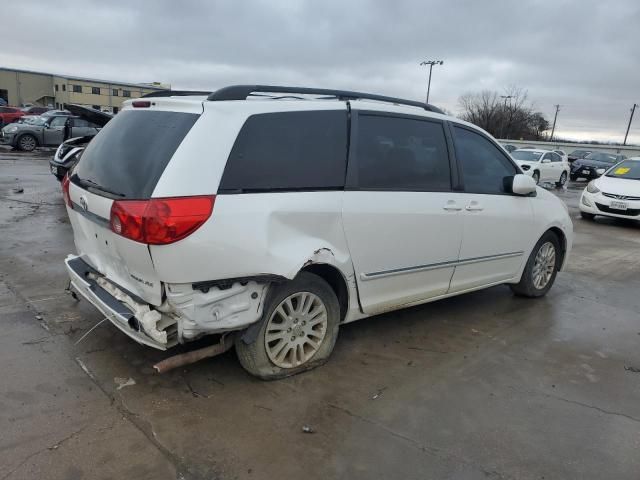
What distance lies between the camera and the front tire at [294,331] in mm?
3230

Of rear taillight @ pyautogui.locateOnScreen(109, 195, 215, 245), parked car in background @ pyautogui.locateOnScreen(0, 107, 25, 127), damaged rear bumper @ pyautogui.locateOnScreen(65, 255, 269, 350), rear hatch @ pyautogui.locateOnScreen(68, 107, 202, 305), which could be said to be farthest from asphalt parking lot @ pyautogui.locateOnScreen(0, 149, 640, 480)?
parked car in background @ pyautogui.locateOnScreen(0, 107, 25, 127)

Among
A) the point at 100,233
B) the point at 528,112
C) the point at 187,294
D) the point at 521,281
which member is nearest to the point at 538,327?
the point at 521,281

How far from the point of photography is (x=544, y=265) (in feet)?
17.9

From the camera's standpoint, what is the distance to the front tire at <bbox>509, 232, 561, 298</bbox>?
526 centimetres

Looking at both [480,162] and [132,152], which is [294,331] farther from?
[480,162]

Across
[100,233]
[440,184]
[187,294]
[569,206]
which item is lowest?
[569,206]

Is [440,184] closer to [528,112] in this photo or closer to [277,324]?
[277,324]

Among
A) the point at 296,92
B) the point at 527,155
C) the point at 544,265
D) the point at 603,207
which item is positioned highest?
the point at 296,92

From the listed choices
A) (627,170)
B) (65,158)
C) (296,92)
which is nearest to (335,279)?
(296,92)

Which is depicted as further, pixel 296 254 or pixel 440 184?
pixel 440 184

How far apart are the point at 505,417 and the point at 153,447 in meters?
2.06

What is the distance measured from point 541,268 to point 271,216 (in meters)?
3.56

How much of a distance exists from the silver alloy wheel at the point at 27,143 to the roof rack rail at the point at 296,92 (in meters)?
22.3

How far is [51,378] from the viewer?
3270 millimetres
